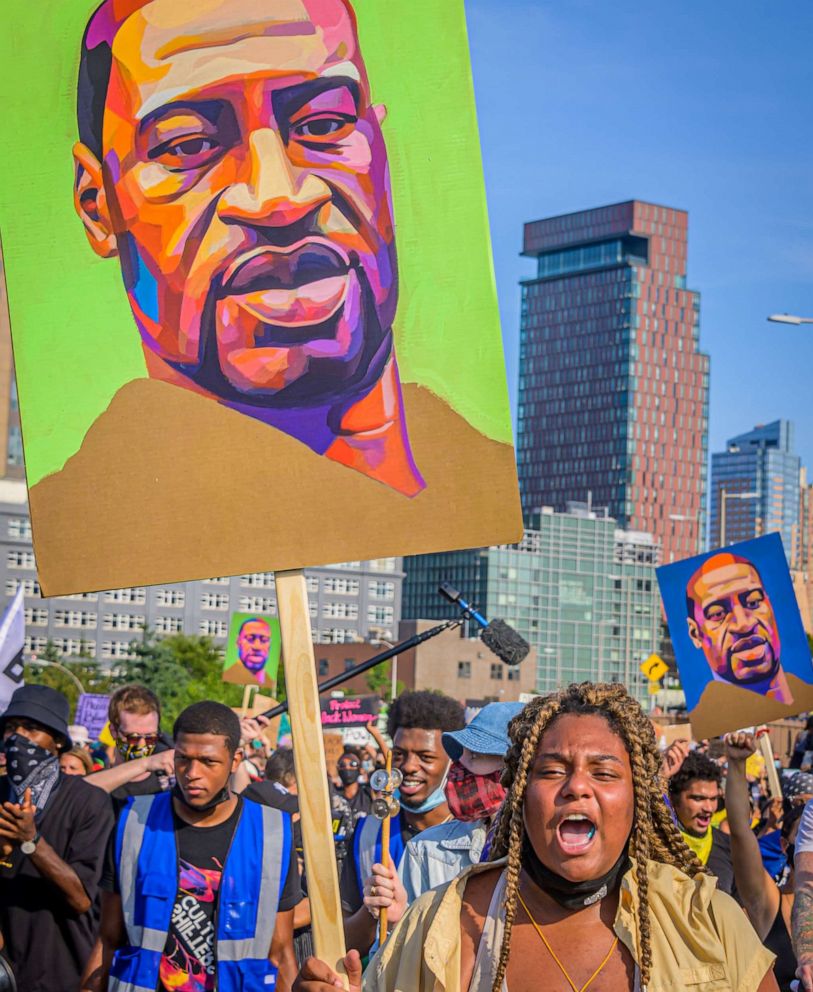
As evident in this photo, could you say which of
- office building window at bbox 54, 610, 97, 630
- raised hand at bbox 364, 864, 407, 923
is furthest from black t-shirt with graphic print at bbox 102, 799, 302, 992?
office building window at bbox 54, 610, 97, 630

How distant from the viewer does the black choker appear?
332cm

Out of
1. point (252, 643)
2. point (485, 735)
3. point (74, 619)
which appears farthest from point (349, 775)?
point (74, 619)

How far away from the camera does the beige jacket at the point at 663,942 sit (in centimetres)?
324

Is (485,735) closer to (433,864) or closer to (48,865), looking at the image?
(433,864)

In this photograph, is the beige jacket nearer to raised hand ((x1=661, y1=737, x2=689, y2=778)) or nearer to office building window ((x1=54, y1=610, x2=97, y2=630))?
raised hand ((x1=661, y1=737, x2=689, y2=778))

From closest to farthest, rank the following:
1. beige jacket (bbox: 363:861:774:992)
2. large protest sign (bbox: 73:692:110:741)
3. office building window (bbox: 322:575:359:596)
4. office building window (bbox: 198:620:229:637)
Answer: beige jacket (bbox: 363:861:774:992) < large protest sign (bbox: 73:692:110:741) < office building window (bbox: 198:620:229:637) < office building window (bbox: 322:575:359:596)

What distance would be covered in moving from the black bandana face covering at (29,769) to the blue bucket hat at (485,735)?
1.81 meters

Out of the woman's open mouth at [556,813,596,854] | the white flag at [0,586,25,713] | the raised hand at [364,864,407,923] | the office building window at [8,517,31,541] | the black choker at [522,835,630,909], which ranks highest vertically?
the office building window at [8,517,31,541]

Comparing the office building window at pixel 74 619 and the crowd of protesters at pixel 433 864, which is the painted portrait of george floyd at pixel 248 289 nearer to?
the crowd of protesters at pixel 433 864

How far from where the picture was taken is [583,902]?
3.34m

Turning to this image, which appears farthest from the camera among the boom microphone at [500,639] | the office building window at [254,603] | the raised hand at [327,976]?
the office building window at [254,603]

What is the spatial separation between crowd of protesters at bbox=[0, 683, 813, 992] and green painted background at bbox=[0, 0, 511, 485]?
109 cm

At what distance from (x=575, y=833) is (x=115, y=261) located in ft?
6.72

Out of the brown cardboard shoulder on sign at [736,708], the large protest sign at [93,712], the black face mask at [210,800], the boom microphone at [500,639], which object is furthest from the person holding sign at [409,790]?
the large protest sign at [93,712]
